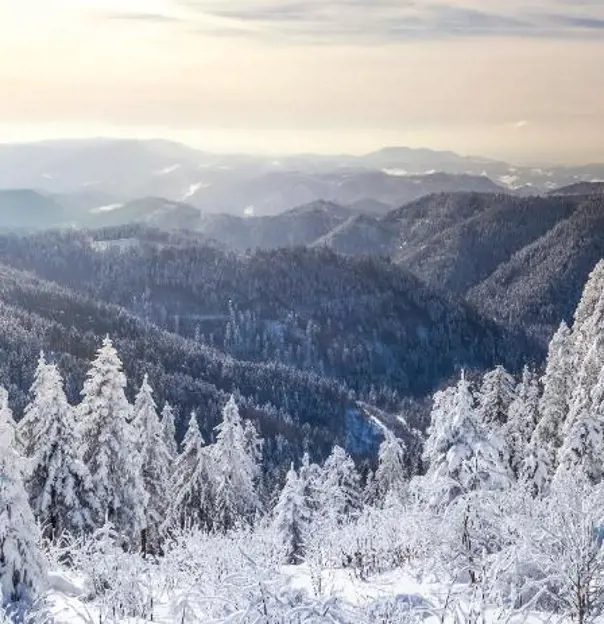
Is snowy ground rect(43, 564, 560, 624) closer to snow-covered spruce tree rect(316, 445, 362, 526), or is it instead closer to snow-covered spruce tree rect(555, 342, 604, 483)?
snow-covered spruce tree rect(555, 342, 604, 483)

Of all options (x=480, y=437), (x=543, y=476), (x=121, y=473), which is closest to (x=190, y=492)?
(x=121, y=473)

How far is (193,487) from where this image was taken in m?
A: 48.8

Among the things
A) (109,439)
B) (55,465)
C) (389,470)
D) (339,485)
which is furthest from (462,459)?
(389,470)

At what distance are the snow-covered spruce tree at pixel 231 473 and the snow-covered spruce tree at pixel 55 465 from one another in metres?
15.5

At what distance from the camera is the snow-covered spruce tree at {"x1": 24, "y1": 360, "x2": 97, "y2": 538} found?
33469 millimetres

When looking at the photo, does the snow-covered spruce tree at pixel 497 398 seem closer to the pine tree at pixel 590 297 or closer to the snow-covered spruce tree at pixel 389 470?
the pine tree at pixel 590 297

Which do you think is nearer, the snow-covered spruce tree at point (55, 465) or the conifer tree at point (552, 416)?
the snow-covered spruce tree at point (55, 465)

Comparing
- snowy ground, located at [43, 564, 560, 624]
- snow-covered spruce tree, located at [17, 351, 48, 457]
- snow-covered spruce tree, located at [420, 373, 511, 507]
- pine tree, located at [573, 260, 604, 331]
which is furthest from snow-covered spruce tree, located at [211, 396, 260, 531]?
snowy ground, located at [43, 564, 560, 624]

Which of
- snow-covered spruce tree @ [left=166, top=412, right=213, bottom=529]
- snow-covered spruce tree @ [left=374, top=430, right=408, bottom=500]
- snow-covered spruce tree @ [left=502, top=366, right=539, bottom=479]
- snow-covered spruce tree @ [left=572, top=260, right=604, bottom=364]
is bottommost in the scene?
snow-covered spruce tree @ [left=374, top=430, right=408, bottom=500]

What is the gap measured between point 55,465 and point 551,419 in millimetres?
25875

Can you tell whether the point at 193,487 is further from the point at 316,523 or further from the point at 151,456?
the point at 316,523

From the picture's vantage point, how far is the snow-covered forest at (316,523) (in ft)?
41.4

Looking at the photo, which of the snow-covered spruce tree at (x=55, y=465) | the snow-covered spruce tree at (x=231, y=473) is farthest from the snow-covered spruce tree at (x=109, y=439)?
the snow-covered spruce tree at (x=231, y=473)

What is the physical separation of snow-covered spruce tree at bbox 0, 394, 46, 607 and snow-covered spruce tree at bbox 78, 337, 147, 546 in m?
18.7
